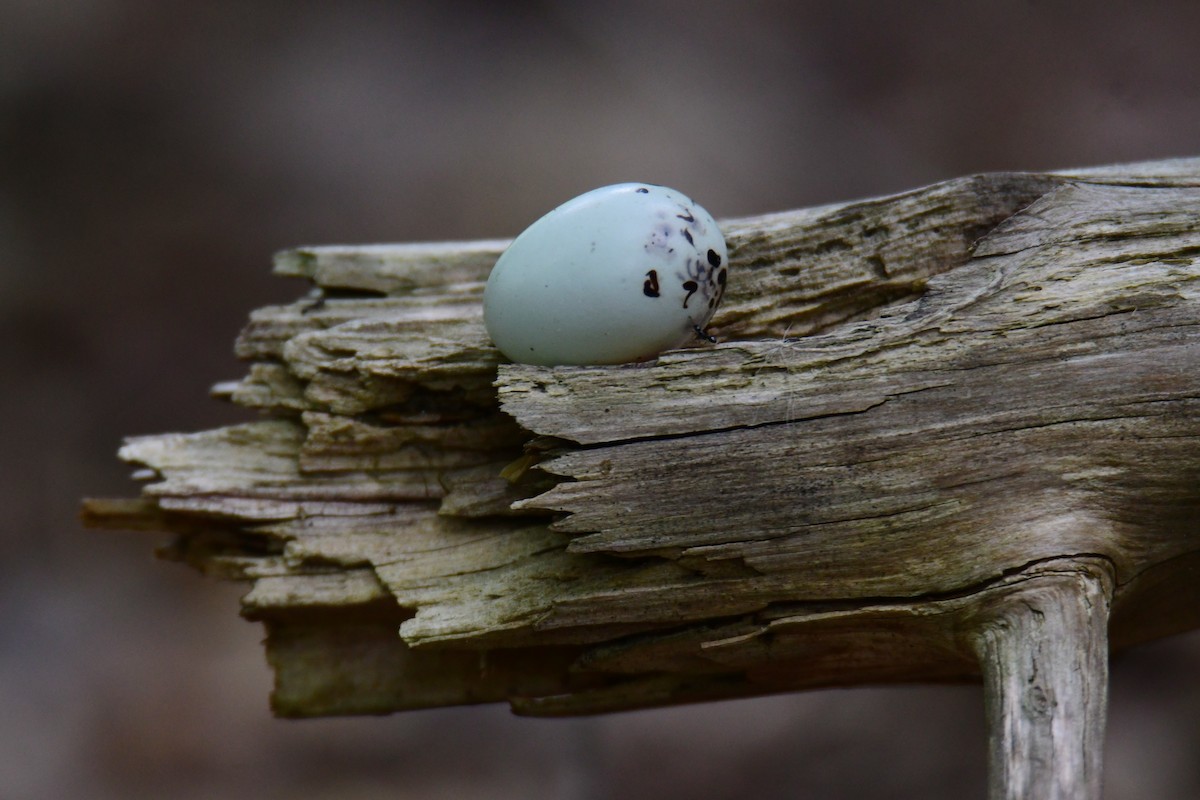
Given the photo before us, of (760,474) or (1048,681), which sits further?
(760,474)

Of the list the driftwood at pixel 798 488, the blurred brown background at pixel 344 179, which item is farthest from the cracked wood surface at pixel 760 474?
the blurred brown background at pixel 344 179

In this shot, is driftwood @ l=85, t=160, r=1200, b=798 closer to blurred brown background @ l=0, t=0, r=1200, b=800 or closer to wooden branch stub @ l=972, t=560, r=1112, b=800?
wooden branch stub @ l=972, t=560, r=1112, b=800

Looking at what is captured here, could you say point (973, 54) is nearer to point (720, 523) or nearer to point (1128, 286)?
point (1128, 286)

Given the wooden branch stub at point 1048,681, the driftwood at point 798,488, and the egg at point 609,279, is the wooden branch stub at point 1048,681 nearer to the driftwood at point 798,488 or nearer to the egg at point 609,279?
the driftwood at point 798,488

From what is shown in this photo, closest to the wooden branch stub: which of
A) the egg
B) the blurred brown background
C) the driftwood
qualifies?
the driftwood

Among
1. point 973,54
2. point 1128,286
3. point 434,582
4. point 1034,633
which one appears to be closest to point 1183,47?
point 973,54

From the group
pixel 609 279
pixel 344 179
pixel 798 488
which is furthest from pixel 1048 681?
pixel 344 179

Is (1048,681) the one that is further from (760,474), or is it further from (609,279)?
(609,279)
